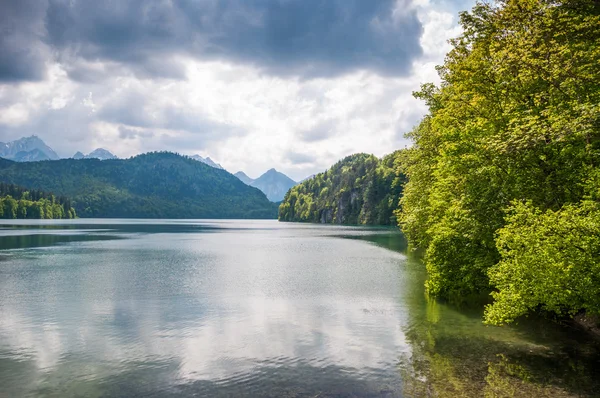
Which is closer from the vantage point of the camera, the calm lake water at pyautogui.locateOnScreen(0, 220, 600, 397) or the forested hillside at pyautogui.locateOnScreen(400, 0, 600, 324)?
the calm lake water at pyautogui.locateOnScreen(0, 220, 600, 397)

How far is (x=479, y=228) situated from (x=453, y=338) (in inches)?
301

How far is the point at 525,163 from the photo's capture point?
22750mm

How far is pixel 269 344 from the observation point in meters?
22.4

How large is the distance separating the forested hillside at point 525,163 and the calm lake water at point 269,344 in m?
2.40

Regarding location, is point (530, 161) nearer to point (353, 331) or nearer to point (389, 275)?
point (353, 331)

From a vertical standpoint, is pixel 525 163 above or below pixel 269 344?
above

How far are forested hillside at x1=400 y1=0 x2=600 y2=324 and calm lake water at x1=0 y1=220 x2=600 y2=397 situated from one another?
2.40 meters

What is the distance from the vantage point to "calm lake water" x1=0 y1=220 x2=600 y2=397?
1639cm

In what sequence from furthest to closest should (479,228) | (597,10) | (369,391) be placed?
(479,228) → (597,10) → (369,391)

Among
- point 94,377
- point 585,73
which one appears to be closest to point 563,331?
point 585,73

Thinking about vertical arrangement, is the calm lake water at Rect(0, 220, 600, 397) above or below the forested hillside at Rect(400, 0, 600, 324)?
below

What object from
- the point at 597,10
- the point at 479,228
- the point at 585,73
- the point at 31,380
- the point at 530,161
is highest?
the point at 597,10

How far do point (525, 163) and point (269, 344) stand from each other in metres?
16.7

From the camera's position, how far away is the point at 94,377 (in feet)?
57.3
